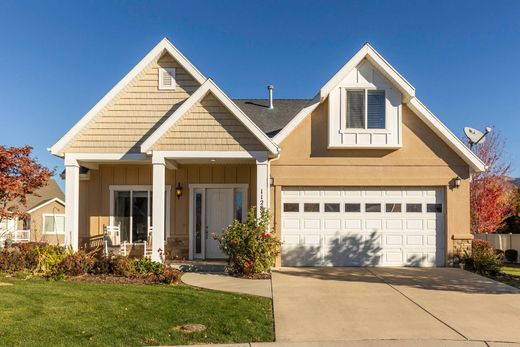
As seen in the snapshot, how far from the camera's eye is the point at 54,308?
811 centimetres

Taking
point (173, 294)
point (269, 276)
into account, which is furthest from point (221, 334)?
point (269, 276)

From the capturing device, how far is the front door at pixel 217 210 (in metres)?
15.3

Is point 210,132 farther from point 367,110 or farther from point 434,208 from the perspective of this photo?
point 434,208

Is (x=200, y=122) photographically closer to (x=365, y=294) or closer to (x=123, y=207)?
(x=123, y=207)

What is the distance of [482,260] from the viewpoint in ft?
43.1

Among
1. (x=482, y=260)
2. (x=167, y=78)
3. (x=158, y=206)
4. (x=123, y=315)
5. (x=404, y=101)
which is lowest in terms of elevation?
(x=123, y=315)

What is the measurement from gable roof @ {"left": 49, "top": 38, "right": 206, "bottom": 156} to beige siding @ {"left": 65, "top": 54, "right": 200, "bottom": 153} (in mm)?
122

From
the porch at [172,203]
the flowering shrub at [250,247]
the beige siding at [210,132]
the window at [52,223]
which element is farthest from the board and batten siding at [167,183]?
the window at [52,223]

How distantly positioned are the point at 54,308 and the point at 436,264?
1061 centimetres

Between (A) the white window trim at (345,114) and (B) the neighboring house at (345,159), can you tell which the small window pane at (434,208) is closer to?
(B) the neighboring house at (345,159)

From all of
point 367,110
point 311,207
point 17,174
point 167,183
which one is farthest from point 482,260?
point 17,174

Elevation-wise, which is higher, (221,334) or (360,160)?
(360,160)

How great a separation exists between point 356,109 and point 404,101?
143 cm

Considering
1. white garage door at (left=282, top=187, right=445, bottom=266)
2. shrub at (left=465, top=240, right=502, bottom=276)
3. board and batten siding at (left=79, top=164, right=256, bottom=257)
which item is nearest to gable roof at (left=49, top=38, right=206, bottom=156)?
board and batten siding at (left=79, top=164, right=256, bottom=257)
